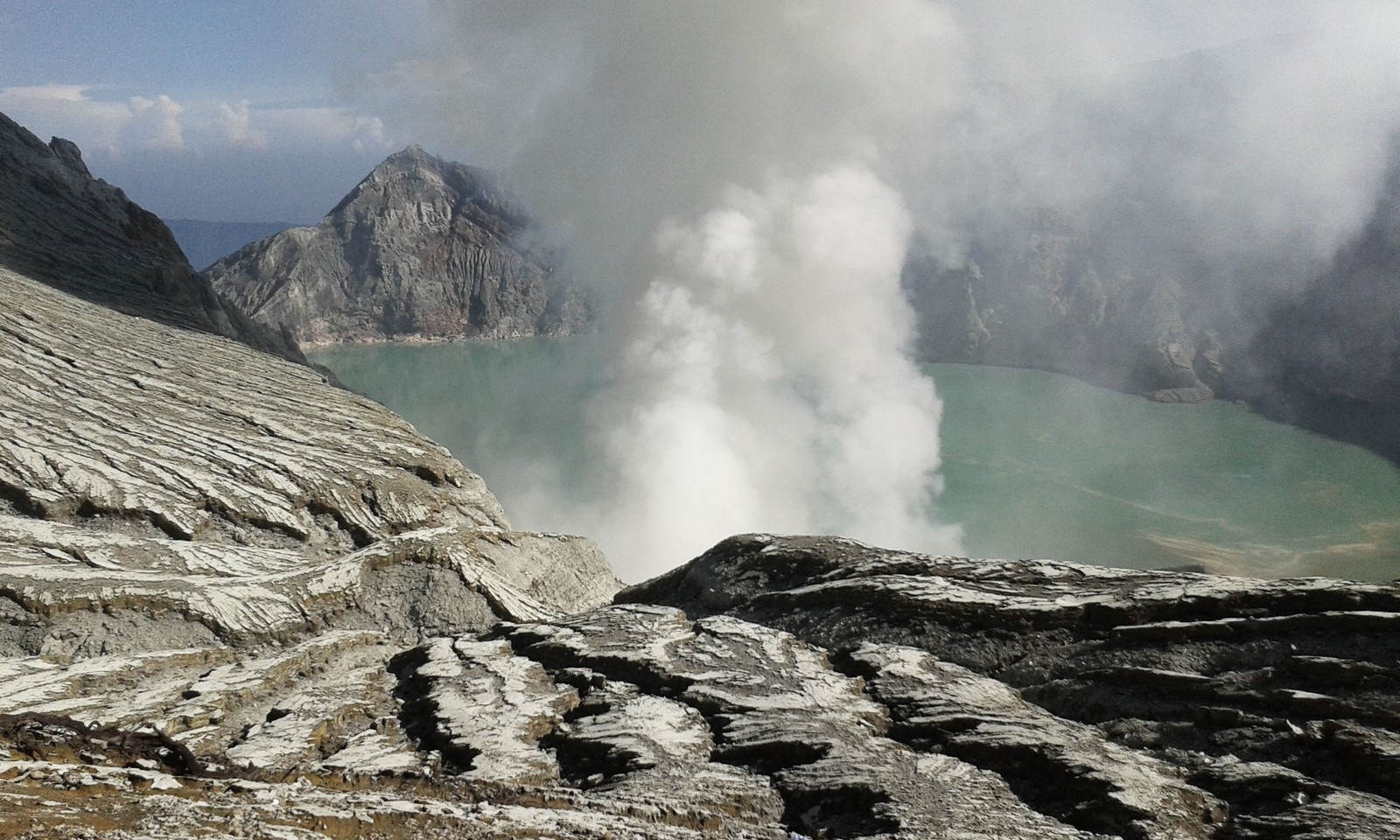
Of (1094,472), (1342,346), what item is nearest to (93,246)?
(1094,472)

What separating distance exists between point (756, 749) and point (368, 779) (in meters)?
1.89

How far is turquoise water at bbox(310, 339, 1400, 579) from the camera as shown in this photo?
26375mm

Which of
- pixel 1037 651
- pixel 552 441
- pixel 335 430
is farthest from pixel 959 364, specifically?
pixel 1037 651

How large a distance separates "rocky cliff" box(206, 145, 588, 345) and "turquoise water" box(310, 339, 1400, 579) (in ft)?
95.9

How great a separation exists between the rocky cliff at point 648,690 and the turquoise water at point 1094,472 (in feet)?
63.3

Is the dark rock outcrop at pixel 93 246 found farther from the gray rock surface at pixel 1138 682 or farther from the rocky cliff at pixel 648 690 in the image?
the gray rock surface at pixel 1138 682

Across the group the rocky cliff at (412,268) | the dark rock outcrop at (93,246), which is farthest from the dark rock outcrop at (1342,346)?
the rocky cliff at (412,268)

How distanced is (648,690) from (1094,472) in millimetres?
33433

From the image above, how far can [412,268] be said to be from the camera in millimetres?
83188

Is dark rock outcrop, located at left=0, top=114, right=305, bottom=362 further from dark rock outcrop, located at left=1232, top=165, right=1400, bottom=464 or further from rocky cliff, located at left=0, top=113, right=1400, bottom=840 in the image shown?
dark rock outcrop, located at left=1232, top=165, right=1400, bottom=464

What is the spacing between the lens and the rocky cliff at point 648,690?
156 inches

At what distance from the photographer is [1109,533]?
27.4m

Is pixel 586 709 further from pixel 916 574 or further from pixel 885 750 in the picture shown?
pixel 916 574

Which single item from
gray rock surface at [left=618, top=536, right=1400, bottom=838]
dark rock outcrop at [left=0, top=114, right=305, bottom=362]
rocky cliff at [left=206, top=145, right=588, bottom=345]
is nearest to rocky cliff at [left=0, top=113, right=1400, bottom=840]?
gray rock surface at [left=618, top=536, right=1400, bottom=838]
